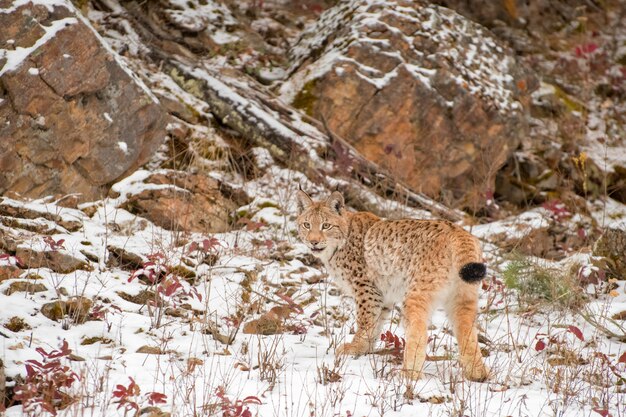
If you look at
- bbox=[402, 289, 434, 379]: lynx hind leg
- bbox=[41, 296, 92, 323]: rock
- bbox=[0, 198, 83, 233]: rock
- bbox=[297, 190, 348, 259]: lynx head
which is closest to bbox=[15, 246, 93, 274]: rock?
bbox=[41, 296, 92, 323]: rock

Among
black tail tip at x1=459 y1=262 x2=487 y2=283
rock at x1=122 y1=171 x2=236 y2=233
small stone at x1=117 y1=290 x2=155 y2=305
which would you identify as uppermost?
black tail tip at x1=459 y1=262 x2=487 y2=283

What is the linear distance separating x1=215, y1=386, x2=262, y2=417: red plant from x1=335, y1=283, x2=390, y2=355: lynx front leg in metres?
1.87

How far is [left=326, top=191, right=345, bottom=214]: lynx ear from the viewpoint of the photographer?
718 cm

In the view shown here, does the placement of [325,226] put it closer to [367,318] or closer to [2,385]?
[367,318]

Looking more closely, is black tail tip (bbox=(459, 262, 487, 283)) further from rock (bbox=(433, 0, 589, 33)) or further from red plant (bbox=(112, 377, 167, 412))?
rock (bbox=(433, 0, 589, 33))

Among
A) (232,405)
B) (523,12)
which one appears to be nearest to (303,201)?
(232,405)

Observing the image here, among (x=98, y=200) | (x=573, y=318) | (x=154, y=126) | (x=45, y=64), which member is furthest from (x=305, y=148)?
(x=573, y=318)

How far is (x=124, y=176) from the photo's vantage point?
30.0 ft

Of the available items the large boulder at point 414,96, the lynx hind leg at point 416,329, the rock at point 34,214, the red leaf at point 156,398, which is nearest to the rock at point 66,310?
the red leaf at point 156,398

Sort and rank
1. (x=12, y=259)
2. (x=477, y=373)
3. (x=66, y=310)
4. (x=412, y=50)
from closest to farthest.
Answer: (x=477, y=373)
(x=66, y=310)
(x=12, y=259)
(x=412, y=50)

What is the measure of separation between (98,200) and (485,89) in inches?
268

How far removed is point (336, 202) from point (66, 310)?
285cm

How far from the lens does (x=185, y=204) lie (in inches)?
352

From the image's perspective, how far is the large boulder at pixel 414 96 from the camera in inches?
443
